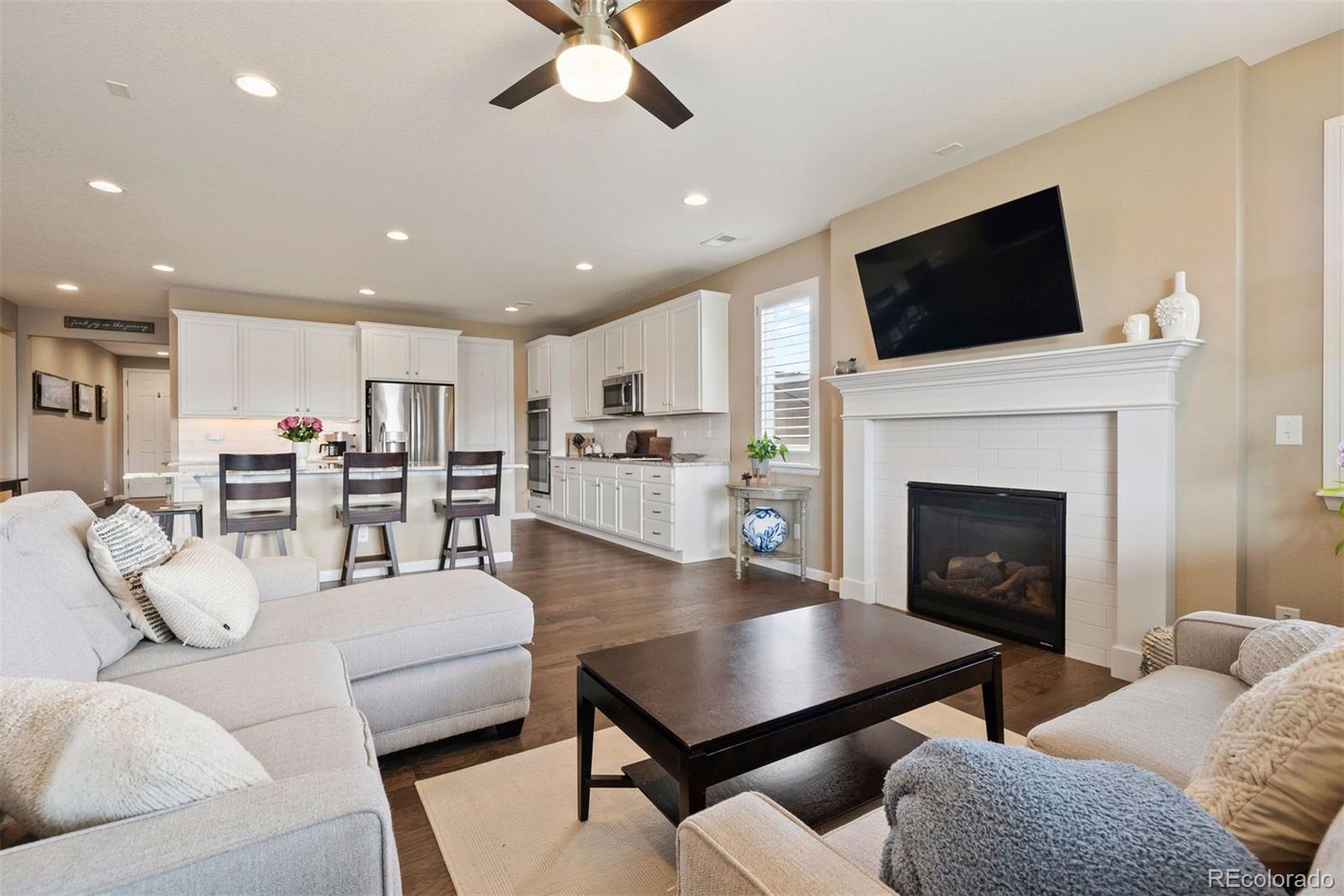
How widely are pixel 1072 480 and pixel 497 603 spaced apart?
9.40 ft

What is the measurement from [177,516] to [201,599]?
270cm

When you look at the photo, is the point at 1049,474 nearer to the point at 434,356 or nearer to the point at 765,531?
the point at 765,531

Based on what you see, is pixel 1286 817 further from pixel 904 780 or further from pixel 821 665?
pixel 821 665

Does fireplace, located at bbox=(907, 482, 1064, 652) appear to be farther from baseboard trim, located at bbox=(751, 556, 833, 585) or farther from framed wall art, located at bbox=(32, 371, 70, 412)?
framed wall art, located at bbox=(32, 371, 70, 412)

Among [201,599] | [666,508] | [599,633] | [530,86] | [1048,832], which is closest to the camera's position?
[1048,832]

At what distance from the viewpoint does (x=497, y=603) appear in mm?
2219

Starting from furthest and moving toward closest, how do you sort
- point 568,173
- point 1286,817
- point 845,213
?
point 845,213
point 568,173
point 1286,817

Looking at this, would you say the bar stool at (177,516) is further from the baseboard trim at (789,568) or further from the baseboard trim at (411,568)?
the baseboard trim at (789,568)

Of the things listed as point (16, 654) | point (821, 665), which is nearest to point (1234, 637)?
point (821, 665)

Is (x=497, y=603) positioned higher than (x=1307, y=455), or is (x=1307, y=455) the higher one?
(x=1307, y=455)

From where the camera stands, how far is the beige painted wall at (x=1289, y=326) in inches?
96.3

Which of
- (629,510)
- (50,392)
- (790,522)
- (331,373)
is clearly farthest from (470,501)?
(50,392)

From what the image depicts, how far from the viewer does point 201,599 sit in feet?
5.98

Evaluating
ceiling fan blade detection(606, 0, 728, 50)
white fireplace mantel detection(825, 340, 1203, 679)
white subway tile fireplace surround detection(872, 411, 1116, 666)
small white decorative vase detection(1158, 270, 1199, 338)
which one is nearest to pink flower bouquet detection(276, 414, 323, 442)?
ceiling fan blade detection(606, 0, 728, 50)
